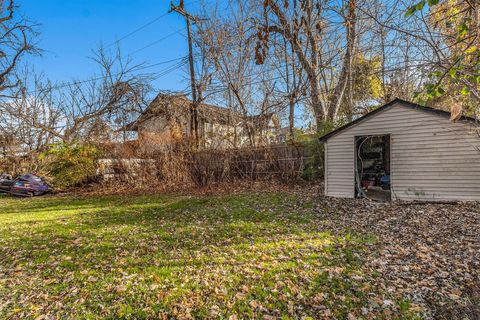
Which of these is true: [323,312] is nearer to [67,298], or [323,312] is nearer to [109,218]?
[67,298]

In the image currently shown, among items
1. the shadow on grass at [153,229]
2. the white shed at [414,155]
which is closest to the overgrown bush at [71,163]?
the shadow on grass at [153,229]

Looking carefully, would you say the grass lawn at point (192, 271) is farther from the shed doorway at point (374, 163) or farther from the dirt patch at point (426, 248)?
the shed doorway at point (374, 163)

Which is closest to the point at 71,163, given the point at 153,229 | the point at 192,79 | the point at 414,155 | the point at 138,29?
the point at 192,79

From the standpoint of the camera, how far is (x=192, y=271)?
3352 millimetres

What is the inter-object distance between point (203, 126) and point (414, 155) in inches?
378

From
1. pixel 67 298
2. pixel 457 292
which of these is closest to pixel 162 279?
pixel 67 298

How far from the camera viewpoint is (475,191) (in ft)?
20.0

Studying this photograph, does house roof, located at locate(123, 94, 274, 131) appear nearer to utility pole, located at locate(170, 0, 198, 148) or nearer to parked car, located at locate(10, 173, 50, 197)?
utility pole, located at locate(170, 0, 198, 148)

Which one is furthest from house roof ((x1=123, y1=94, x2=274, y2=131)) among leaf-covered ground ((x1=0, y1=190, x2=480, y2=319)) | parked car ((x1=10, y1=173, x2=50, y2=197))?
leaf-covered ground ((x1=0, y1=190, x2=480, y2=319))

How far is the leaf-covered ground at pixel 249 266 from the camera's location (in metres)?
2.64

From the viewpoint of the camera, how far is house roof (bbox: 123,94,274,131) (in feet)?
43.5

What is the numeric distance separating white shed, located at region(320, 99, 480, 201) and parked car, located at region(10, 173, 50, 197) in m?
12.0

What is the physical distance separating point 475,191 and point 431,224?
7.01 ft

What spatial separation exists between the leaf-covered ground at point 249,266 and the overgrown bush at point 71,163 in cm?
641
